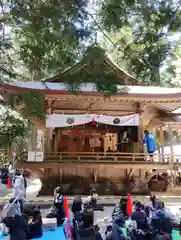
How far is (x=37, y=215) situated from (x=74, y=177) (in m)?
6.80

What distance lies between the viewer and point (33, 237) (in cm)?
675

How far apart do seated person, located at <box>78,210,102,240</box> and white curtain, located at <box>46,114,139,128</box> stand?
786 centimetres

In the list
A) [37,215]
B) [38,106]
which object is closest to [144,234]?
[37,215]

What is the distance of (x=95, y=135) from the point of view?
15141 millimetres

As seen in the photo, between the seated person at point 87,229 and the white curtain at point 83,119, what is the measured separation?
7860mm

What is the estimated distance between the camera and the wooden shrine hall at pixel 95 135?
42.0 feet

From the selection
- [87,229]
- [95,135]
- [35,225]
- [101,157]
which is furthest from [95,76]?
[95,135]

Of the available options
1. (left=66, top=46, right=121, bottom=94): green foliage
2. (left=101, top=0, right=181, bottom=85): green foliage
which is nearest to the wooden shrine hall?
(left=101, top=0, right=181, bottom=85): green foliage

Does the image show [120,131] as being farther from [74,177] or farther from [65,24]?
[65,24]

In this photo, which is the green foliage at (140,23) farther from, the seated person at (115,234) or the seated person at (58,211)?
the seated person at (58,211)

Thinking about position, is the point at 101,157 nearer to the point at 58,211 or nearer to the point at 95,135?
the point at 95,135

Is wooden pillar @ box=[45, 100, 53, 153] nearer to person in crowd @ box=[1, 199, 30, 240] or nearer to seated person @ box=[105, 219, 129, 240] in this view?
person in crowd @ box=[1, 199, 30, 240]

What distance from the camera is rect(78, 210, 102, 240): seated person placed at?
5.25m

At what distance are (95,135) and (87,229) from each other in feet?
32.7
